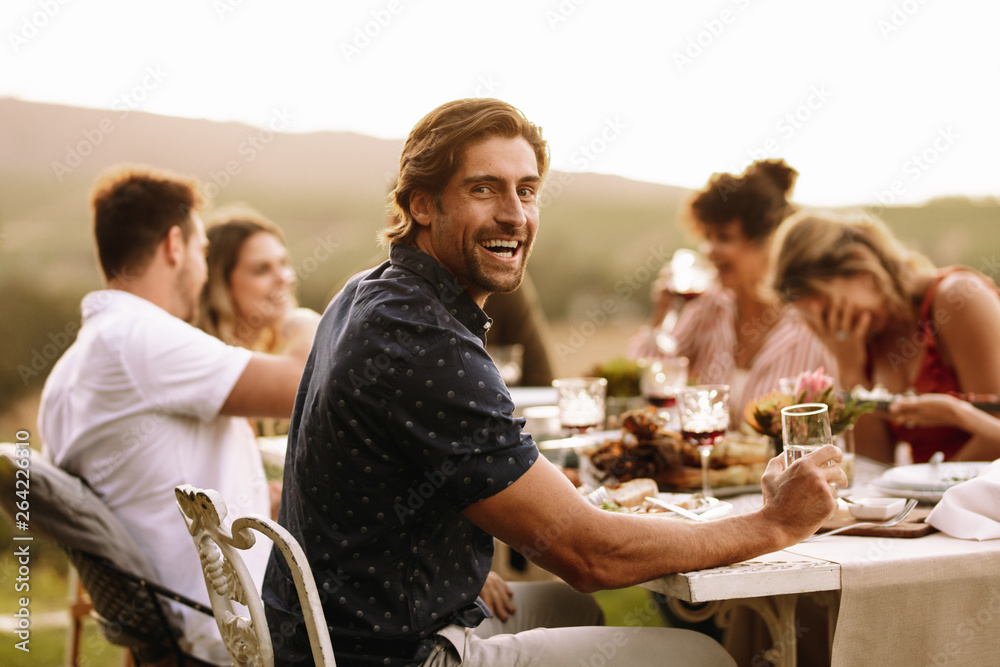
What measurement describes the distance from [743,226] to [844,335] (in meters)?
1.09

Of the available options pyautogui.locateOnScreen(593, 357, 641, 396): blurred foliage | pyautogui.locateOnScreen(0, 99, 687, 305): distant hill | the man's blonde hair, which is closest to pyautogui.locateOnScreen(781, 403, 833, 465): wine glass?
the man's blonde hair

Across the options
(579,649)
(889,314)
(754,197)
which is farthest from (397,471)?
(754,197)

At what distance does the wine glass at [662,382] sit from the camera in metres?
2.82

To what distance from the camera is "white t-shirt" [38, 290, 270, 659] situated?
2.11m

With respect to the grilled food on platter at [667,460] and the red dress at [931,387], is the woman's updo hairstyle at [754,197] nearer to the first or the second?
the red dress at [931,387]

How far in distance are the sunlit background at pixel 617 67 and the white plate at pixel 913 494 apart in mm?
2371

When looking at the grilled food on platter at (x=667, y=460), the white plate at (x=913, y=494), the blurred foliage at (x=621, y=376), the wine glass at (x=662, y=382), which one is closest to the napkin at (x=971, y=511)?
the white plate at (x=913, y=494)

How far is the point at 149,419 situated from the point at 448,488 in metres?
1.21

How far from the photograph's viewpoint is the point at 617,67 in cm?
591

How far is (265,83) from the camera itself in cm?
580

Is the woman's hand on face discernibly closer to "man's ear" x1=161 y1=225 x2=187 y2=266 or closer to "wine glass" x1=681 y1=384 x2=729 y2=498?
"wine glass" x1=681 y1=384 x2=729 y2=498

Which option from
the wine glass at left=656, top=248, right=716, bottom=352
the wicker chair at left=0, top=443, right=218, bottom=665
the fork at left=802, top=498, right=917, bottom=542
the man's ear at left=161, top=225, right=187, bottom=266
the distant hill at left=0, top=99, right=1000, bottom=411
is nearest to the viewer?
the fork at left=802, top=498, right=917, bottom=542

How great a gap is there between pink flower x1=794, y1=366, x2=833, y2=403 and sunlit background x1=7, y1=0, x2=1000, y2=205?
6.93ft

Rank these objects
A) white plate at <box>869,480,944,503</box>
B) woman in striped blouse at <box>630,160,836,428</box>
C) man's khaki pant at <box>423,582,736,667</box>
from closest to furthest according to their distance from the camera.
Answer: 1. man's khaki pant at <box>423,582,736,667</box>
2. white plate at <box>869,480,944,503</box>
3. woman in striped blouse at <box>630,160,836,428</box>
